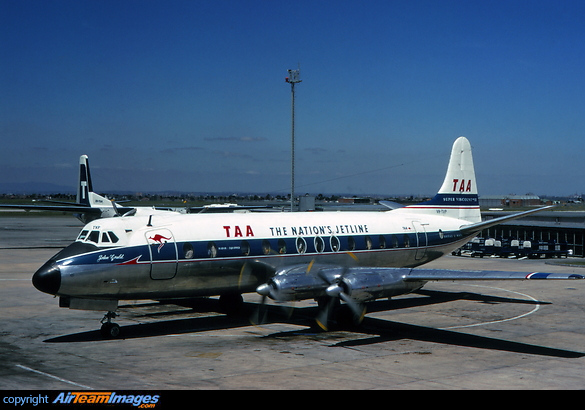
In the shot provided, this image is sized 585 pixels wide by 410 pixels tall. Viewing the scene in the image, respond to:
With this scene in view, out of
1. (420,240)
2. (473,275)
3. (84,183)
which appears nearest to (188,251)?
(473,275)

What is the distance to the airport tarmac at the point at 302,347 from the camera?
14.1 meters

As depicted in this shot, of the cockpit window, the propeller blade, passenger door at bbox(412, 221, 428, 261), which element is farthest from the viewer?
passenger door at bbox(412, 221, 428, 261)

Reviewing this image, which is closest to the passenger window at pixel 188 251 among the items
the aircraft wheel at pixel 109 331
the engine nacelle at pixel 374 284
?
the aircraft wheel at pixel 109 331

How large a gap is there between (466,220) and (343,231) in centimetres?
794

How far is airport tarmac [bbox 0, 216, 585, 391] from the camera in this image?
14055 millimetres

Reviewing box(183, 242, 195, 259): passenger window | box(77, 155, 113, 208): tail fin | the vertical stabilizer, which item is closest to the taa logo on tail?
box(183, 242, 195, 259): passenger window

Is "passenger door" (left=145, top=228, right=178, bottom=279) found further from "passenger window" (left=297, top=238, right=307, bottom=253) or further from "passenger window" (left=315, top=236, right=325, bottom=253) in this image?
"passenger window" (left=315, top=236, right=325, bottom=253)

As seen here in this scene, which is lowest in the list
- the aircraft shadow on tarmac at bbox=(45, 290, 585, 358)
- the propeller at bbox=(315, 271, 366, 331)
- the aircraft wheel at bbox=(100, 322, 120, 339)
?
the aircraft shadow on tarmac at bbox=(45, 290, 585, 358)

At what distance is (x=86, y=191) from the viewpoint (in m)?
56.5

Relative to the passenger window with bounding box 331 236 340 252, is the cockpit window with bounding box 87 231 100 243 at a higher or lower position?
higher

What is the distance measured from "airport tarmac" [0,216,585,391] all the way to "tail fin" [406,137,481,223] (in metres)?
3.91
